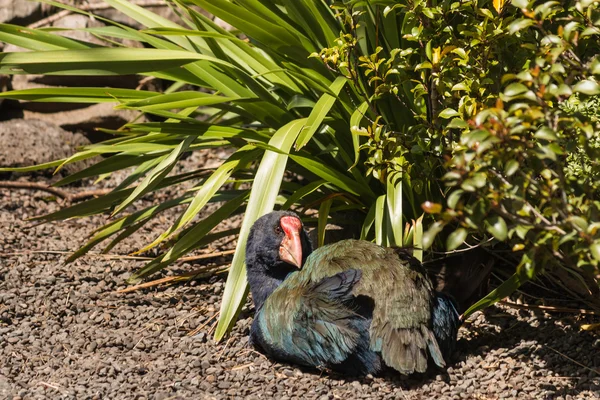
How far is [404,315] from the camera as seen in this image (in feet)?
10.7

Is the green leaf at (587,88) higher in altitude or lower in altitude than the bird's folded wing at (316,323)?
higher

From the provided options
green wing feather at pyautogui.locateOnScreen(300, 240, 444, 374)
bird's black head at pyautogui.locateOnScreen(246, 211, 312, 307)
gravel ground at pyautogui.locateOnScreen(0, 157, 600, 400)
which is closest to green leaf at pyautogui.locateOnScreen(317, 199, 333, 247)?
bird's black head at pyautogui.locateOnScreen(246, 211, 312, 307)

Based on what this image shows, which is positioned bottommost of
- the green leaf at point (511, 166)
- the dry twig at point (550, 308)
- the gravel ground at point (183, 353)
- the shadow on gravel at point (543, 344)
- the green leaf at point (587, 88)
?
the gravel ground at point (183, 353)

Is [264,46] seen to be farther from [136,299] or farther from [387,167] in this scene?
[136,299]

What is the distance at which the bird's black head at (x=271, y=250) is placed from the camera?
359 cm

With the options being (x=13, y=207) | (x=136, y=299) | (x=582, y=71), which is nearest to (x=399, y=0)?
(x=582, y=71)

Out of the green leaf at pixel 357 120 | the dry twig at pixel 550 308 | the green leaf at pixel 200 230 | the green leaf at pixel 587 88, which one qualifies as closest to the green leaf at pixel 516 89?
the green leaf at pixel 587 88

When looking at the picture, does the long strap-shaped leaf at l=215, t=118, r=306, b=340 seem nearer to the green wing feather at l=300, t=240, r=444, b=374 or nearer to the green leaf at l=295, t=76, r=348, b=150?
the green leaf at l=295, t=76, r=348, b=150

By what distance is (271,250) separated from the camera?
3600mm

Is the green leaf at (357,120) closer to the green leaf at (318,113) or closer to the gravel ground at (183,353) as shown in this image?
the green leaf at (318,113)

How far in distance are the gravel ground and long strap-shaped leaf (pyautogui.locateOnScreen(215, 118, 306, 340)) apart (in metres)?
0.21

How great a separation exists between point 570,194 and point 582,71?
404 mm

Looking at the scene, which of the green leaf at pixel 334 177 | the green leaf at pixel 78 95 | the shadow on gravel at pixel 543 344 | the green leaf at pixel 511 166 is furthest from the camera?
the green leaf at pixel 78 95

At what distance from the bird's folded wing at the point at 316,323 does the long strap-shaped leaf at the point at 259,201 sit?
0.20 meters
